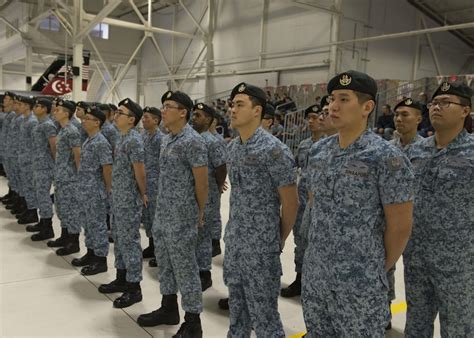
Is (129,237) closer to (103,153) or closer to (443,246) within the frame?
(103,153)

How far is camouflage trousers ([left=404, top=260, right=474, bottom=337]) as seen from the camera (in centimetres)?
213

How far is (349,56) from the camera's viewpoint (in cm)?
1292

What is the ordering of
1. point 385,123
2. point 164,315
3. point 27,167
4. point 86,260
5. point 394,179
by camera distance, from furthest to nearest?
point 385,123 < point 27,167 < point 86,260 < point 164,315 < point 394,179

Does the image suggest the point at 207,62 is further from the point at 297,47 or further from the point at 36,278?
the point at 36,278

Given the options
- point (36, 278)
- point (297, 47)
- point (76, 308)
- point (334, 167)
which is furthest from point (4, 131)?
point (297, 47)

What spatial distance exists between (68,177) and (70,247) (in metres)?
0.79

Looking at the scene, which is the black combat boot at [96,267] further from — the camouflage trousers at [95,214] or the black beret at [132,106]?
the black beret at [132,106]

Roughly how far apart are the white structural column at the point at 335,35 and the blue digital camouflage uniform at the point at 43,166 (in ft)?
31.4

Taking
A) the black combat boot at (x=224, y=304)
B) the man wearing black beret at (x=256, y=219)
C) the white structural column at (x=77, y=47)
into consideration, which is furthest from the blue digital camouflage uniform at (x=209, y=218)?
the white structural column at (x=77, y=47)

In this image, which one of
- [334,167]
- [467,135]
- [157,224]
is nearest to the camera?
[334,167]

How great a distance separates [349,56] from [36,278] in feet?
37.8

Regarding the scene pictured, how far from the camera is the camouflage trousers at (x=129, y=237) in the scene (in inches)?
130

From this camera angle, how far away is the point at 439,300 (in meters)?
2.21

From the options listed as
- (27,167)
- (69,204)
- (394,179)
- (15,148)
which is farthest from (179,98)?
(15,148)
